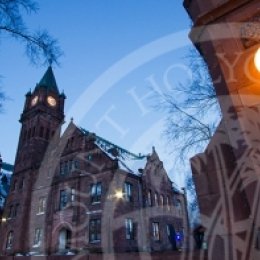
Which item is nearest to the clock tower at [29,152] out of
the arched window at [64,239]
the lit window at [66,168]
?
the arched window at [64,239]

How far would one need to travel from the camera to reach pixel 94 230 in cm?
2239

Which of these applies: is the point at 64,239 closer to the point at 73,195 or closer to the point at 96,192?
the point at 73,195

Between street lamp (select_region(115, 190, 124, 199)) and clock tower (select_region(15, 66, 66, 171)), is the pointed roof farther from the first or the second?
street lamp (select_region(115, 190, 124, 199))

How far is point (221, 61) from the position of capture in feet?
14.2

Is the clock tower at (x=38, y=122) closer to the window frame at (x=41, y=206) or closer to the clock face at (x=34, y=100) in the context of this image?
the clock face at (x=34, y=100)

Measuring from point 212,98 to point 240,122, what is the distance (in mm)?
7988

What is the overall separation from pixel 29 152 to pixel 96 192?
12.6m

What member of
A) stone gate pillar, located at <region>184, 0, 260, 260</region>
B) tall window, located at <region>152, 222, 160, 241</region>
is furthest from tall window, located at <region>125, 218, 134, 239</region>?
stone gate pillar, located at <region>184, 0, 260, 260</region>

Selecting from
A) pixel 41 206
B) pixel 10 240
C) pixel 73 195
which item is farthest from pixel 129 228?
pixel 10 240

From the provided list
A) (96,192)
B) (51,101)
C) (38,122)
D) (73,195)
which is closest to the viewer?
(96,192)

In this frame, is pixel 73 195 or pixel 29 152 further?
pixel 29 152

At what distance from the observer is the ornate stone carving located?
3988 millimetres

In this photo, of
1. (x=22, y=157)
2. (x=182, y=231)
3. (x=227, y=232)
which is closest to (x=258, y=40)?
(x=227, y=232)

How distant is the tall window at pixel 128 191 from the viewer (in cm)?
2469
